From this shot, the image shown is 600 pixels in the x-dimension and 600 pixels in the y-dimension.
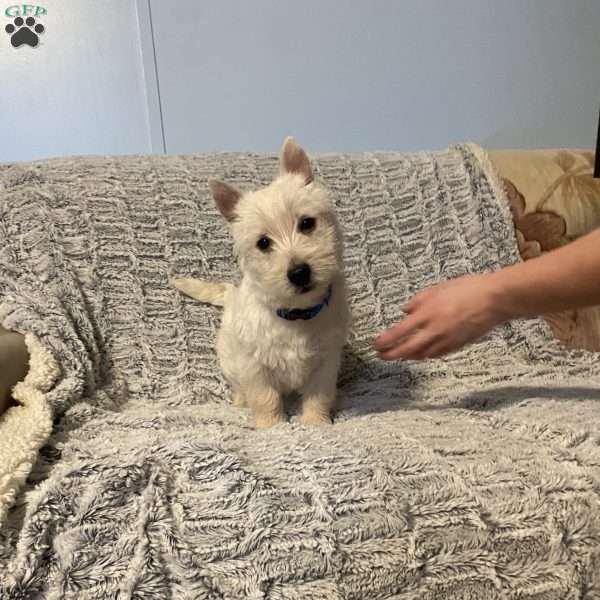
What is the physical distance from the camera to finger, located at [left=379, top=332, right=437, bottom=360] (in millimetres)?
1049

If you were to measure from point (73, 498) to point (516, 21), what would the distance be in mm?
2323

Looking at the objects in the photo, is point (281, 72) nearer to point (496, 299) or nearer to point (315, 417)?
point (315, 417)

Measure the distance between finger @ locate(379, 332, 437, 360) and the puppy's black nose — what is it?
0.81 ft

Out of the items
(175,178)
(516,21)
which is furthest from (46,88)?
(516,21)

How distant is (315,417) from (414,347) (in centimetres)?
38

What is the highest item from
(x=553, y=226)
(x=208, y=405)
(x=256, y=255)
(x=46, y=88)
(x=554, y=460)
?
(x=46, y=88)

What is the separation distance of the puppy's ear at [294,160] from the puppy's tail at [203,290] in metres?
0.38

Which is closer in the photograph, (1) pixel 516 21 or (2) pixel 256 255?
(2) pixel 256 255

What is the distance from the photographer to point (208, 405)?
4.99 ft

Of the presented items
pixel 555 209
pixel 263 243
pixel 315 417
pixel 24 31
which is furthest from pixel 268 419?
pixel 24 31

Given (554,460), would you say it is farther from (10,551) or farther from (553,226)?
(553,226)

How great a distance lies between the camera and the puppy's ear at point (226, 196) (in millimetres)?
1352

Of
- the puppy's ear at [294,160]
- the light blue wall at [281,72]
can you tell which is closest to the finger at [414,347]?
the puppy's ear at [294,160]

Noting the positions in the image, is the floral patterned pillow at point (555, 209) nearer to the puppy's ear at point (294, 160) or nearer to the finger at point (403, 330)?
the puppy's ear at point (294, 160)
